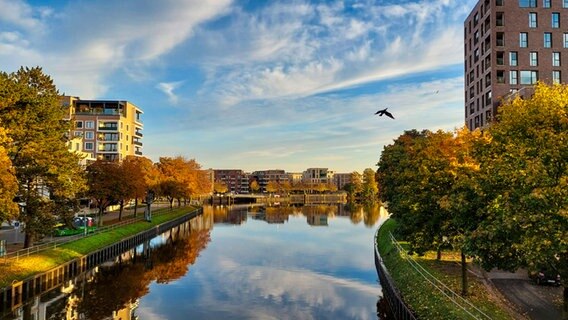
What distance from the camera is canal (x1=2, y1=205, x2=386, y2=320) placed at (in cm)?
3422

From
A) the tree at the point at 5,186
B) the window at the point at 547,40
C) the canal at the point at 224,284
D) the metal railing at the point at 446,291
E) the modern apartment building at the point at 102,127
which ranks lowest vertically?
the canal at the point at 224,284

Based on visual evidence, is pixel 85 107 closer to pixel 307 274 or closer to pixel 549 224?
pixel 307 274

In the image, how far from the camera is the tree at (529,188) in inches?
634

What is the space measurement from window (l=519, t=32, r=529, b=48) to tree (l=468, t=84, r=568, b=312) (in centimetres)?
5915

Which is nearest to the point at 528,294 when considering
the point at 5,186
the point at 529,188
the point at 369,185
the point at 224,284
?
the point at 529,188

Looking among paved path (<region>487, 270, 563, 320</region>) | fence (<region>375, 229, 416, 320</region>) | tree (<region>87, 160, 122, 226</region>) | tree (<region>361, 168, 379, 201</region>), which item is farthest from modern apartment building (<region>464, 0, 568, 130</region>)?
tree (<region>361, 168, 379, 201</region>)

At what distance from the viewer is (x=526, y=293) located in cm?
2909

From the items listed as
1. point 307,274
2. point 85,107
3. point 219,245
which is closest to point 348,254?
point 307,274

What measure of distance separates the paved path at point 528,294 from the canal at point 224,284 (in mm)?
9516

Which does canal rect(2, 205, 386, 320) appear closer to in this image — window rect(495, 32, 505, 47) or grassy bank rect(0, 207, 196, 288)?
grassy bank rect(0, 207, 196, 288)

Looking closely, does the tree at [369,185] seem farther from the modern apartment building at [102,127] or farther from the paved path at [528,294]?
the paved path at [528,294]

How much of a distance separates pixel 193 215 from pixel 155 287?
83283 millimetres

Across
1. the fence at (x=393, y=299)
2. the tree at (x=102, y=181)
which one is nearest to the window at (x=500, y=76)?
the fence at (x=393, y=299)

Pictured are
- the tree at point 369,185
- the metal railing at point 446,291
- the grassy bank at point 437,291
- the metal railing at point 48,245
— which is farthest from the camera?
the tree at point 369,185
